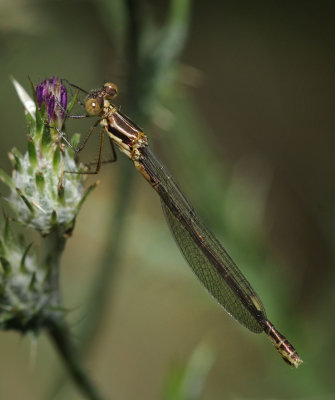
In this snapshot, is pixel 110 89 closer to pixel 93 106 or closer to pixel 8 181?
pixel 93 106

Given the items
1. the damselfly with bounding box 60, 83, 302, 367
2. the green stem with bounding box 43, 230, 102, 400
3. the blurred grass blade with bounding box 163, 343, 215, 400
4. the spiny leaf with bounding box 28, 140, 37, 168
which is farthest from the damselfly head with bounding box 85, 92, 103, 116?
the blurred grass blade with bounding box 163, 343, 215, 400

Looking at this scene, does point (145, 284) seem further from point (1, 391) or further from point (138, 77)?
point (138, 77)

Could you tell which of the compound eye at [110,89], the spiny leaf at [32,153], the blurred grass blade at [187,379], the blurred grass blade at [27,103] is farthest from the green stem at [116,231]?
the spiny leaf at [32,153]

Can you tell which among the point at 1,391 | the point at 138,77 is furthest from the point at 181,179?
the point at 1,391

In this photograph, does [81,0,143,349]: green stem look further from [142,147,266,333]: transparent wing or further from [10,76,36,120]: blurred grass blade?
[10,76,36,120]: blurred grass blade

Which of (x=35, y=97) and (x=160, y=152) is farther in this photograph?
(x=160, y=152)
